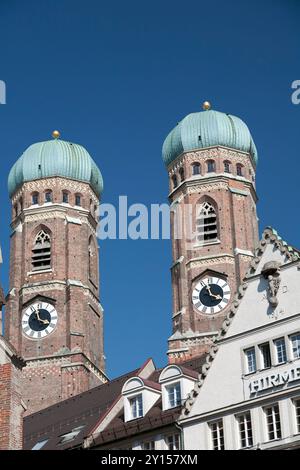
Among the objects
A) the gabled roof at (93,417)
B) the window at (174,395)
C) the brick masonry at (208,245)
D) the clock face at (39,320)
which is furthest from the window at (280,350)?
the clock face at (39,320)

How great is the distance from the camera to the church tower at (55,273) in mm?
86688

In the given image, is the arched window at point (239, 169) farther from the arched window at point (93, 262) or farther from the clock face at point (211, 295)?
the arched window at point (93, 262)

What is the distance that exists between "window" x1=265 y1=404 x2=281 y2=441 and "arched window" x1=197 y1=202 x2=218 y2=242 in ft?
150

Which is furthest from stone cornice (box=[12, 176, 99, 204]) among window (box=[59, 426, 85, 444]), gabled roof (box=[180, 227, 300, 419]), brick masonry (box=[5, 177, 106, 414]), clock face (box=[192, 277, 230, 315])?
gabled roof (box=[180, 227, 300, 419])

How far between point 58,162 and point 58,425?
42.5 metres

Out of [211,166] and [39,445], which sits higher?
[211,166]

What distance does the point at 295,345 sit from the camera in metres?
43.4

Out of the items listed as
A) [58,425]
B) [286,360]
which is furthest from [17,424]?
[58,425]

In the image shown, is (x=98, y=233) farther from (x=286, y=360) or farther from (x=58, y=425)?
(x=286, y=360)

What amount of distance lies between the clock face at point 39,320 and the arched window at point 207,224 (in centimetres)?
1165

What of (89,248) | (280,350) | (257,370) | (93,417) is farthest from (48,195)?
(280,350)

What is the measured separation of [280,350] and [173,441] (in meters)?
5.39

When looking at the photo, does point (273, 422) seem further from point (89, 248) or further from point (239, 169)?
point (89, 248)
